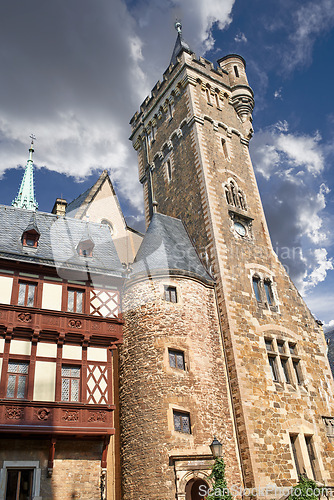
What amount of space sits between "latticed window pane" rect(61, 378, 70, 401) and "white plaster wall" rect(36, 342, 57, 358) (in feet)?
3.06

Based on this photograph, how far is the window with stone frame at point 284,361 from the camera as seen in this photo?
811 inches

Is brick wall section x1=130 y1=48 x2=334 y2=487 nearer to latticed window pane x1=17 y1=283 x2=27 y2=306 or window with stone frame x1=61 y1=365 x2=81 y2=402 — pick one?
window with stone frame x1=61 y1=365 x2=81 y2=402

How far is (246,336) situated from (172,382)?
15.0ft

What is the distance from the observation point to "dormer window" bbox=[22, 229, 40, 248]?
1823cm

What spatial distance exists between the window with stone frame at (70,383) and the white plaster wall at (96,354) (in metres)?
0.65

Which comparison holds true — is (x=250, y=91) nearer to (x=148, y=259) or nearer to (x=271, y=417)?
(x=148, y=259)

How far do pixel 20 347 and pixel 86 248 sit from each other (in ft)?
17.5

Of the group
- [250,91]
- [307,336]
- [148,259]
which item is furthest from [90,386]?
[250,91]

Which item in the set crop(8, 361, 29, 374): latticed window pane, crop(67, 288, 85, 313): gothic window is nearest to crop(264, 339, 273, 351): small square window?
crop(67, 288, 85, 313): gothic window

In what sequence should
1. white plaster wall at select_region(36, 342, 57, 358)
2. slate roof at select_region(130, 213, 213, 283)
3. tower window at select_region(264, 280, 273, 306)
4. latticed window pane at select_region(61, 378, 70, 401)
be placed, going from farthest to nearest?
tower window at select_region(264, 280, 273, 306), slate roof at select_region(130, 213, 213, 283), white plaster wall at select_region(36, 342, 57, 358), latticed window pane at select_region(61, 378, 70, 401)

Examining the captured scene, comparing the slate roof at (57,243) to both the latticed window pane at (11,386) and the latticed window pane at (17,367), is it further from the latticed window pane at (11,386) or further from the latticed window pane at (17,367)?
the latticed window pane at (11,386)

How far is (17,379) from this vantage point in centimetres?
1491

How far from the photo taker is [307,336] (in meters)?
23.1

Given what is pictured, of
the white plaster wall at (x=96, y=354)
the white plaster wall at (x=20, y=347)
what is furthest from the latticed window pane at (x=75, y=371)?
the white plaster wall at (x=20, y=347)
